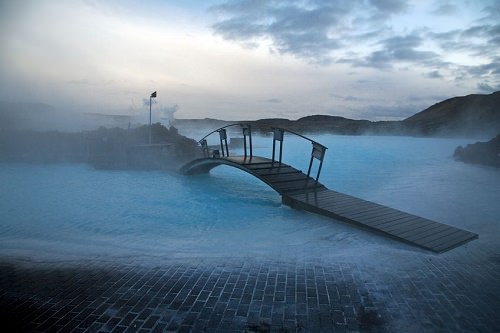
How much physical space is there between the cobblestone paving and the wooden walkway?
869mm

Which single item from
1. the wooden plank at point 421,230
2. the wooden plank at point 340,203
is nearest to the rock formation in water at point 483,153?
the wooden plank at point 340,203

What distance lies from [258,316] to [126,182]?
11990 mm

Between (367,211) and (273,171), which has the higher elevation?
(273,171)

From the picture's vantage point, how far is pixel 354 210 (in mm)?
8055

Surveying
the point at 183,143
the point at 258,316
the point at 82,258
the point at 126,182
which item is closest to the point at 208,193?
the point at 126,182

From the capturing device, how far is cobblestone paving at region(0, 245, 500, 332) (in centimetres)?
346

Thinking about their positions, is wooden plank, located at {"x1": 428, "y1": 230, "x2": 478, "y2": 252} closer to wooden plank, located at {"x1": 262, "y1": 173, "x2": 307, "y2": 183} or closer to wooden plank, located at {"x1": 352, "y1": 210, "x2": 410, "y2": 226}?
wooden plank, located at {"x1": 352, "y1": 210, "x2": 410, "y2": 226}

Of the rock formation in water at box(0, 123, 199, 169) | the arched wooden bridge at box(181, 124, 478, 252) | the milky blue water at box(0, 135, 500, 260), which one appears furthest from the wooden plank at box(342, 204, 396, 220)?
the rock formation in water at box(0, 123, 199, 169)

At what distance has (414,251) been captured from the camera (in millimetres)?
5625

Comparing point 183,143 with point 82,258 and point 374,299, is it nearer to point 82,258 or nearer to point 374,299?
point 82,258

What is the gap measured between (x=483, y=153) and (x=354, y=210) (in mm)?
17244

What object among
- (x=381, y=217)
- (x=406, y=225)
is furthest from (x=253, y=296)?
(x=381, y=217)

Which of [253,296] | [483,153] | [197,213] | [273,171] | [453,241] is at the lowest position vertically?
[197,213]

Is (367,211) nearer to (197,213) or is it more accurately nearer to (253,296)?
(197,213)
